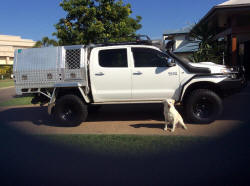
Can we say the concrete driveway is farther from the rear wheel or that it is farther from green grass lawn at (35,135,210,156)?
green grass lawn at (35,135,210,156)

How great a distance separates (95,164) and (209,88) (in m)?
3.75

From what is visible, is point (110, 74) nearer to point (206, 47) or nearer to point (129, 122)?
point (129, 122)

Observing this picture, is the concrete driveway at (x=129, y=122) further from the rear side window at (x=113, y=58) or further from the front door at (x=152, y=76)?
the rear side window at (x=113, y=58)

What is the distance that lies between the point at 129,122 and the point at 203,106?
2.02 meters

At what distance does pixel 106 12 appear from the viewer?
1159 centimetres

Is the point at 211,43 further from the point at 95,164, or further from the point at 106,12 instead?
the point at 95,164

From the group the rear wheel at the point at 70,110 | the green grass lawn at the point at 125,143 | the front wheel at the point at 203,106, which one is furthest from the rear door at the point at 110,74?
the front wheel at the point at 203,106

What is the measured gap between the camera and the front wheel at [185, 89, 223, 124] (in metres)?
5.63

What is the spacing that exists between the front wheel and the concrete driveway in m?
0.20

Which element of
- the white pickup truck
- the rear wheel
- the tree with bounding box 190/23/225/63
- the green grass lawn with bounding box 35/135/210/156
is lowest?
the green grass lawn with bounding box 35/135/210/156

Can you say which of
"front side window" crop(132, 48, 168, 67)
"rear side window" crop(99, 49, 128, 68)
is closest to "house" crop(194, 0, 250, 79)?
"front side window" crop(132, 48, 168, 67)

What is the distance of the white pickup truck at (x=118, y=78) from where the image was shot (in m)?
5.69

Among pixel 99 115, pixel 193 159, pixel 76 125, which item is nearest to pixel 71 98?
pixel 76 125

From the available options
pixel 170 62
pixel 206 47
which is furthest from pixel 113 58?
pixel 206 47
